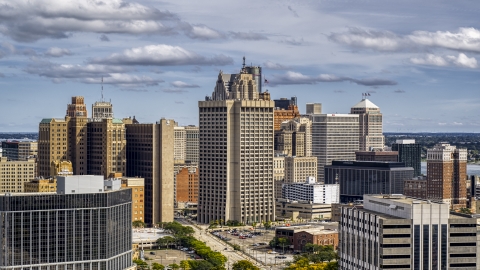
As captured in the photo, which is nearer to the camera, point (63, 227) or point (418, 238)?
point (418, 238)

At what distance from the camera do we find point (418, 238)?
5566 inches

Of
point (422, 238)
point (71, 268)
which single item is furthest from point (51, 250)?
point (422, 238)

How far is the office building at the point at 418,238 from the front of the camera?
140625mm

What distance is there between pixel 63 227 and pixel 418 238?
6081 centimetres

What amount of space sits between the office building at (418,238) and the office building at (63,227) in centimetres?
4699

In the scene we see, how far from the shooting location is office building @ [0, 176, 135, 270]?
163m

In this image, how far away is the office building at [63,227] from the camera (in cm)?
16262

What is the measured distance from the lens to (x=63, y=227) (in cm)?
16462

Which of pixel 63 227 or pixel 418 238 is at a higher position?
pixel 418 238

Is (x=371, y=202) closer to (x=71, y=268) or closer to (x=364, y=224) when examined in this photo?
(x=364, y=224)

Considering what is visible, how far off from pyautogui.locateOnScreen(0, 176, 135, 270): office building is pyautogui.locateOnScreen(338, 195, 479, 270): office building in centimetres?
4699

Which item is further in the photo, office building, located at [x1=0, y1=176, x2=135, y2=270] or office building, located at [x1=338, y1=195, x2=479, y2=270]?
office building, located at [x1=0, y1=176, x2=135, y2=270]

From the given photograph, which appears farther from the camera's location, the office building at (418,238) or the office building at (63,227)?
the office building at (63,227)

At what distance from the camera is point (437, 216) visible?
465 ft
